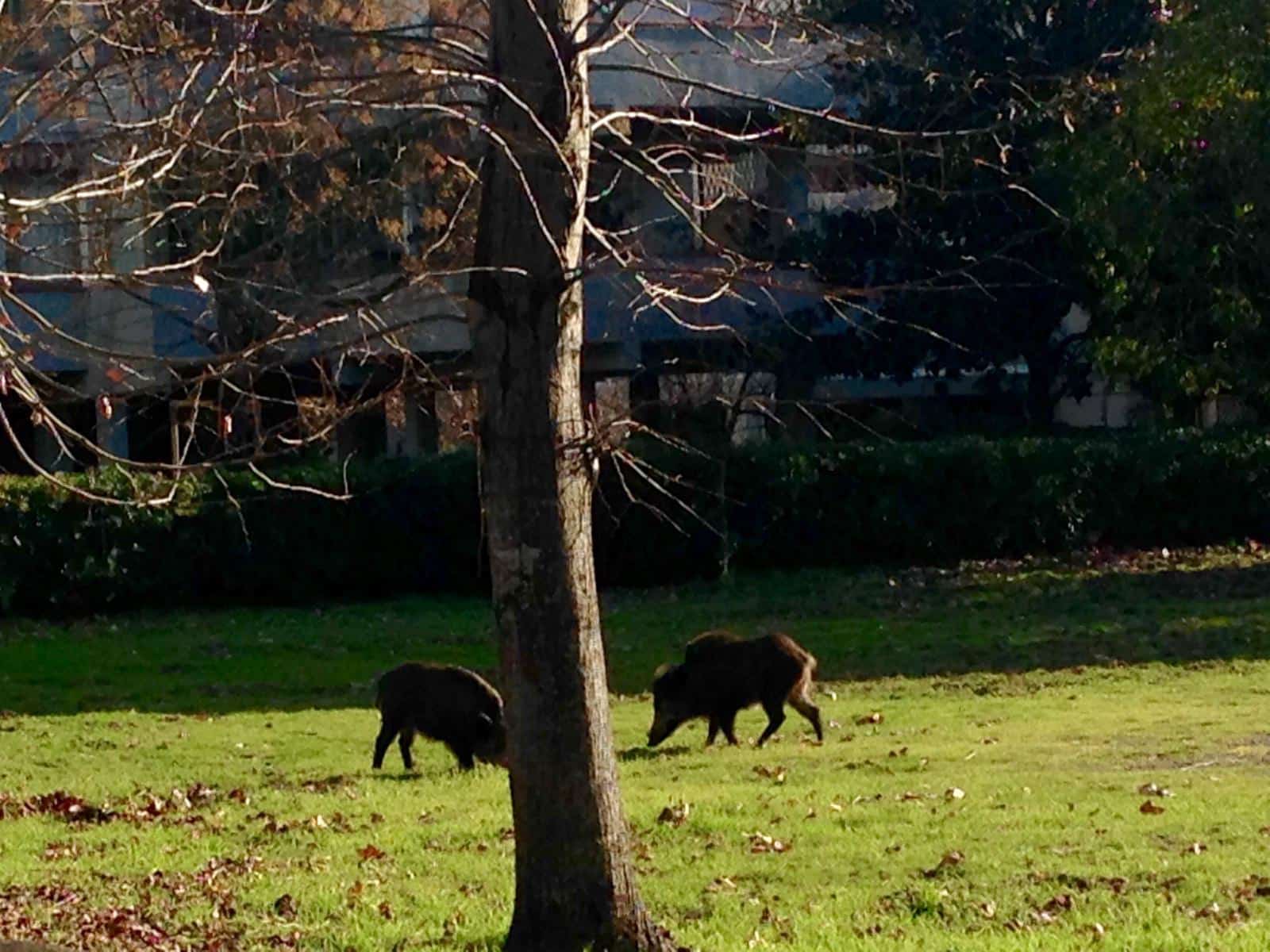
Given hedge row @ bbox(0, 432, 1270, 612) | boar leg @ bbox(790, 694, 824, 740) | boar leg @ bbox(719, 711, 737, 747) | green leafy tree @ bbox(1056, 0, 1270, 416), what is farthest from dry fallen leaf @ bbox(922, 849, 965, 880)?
hedge row @ bbox(0, 432, 1270, 612)

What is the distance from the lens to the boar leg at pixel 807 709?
16297 mm

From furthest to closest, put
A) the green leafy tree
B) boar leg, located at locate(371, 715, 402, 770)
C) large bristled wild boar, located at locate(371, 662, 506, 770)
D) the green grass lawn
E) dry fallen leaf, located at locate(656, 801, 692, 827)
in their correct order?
the green leafy tree < boar leg, located at locate(371, 715, 402, 770) < large bristled wild boar, located at locate(371, 662, 506, 770) < dry fallen leaf, located at locate(656, 801, 692, 827) < the green grass lawn

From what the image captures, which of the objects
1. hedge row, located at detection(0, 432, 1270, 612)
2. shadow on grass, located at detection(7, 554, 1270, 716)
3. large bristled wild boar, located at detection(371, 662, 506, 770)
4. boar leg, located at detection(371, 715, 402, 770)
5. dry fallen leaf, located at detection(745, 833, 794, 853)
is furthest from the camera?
hedge row, located at detection(0, 432, 1270, 612)

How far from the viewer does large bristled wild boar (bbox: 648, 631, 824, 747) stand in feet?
52.8

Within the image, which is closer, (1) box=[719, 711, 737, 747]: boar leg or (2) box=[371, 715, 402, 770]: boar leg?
(2) box=[371, 715, 402, 770]: boar leg

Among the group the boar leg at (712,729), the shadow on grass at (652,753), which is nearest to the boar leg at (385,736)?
the shadow on grass at (652,753)

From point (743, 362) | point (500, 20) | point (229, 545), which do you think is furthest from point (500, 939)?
point (743, 362)

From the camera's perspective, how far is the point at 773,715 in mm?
16328

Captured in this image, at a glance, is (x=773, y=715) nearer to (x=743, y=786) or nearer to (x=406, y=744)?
(x=743, y=786)

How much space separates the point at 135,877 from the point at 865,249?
72.3 ft

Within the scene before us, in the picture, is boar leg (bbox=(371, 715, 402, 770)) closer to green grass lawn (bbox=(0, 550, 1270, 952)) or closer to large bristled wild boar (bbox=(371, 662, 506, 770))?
large bristled wild boar (bbox=(371, 662, 506, 770))

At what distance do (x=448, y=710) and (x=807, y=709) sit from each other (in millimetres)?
2843

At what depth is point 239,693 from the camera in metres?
21.4

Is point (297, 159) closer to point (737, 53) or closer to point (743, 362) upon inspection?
point (737, 53)
